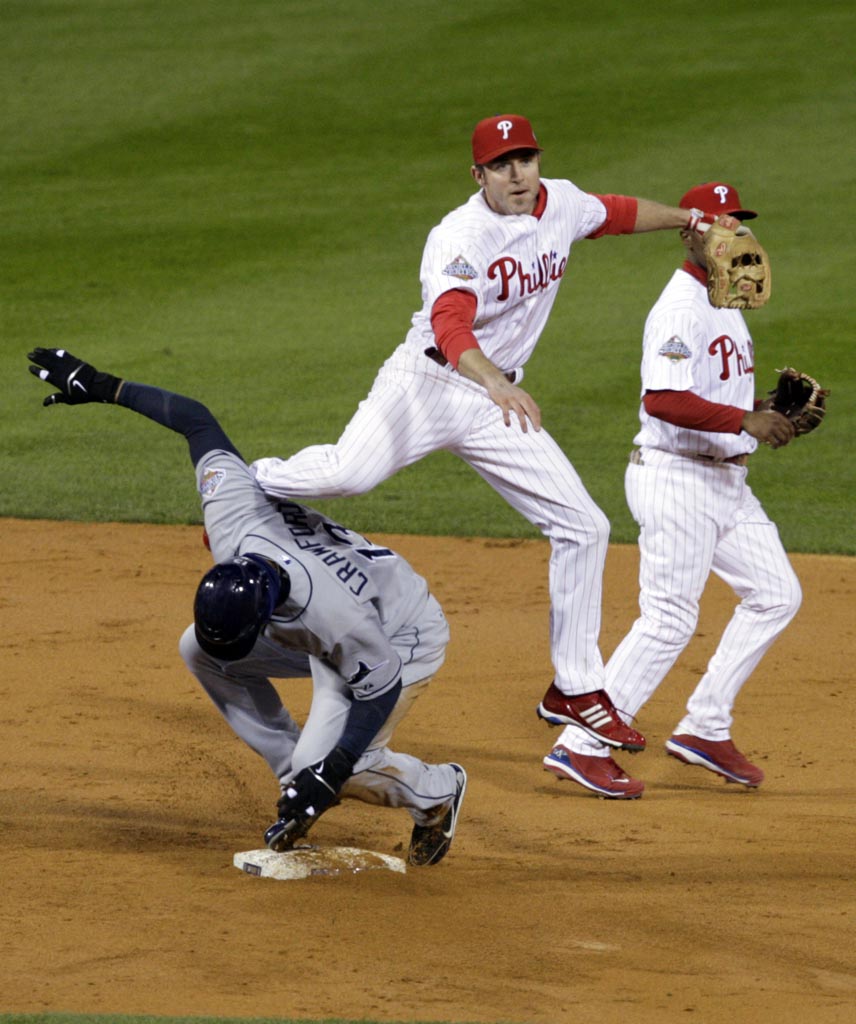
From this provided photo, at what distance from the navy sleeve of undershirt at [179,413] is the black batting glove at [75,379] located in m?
0.05

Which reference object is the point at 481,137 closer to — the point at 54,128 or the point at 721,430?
the point at 721,430

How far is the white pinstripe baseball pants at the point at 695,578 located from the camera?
5836mm

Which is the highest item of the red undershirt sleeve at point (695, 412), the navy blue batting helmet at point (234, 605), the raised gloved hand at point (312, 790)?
the red undershirt sleeve at point (695, 412)

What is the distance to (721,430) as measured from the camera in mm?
5613

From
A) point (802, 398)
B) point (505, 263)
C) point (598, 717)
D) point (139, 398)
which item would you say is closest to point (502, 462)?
point (505, 263)

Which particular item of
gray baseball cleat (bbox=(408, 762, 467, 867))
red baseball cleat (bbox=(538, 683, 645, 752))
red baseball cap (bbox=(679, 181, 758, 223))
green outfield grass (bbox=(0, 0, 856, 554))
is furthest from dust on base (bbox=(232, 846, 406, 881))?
green outfield grass (bbox=(0, 0, 856, 554))

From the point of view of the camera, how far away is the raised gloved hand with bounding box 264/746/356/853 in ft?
14.6

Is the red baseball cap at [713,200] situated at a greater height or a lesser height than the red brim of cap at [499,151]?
lesser

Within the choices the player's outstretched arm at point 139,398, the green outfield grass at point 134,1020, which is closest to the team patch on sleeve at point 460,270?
the player's outstretched arm at point 139,398

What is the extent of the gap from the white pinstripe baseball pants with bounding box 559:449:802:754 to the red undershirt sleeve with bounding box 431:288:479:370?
1003mm

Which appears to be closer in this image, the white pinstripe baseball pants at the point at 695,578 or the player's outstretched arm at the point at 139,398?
the player's outstretched arm at the point at 139,398

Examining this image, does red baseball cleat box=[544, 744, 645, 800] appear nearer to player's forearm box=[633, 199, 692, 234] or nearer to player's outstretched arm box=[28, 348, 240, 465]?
player's outstretched arm box=[28, 348, 240, 465]

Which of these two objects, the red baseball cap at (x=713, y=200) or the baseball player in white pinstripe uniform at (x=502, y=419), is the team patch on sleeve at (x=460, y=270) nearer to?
the baseball player in white pinstripe uniform at (x=502, y=419)

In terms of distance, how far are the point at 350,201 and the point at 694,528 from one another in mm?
14187
